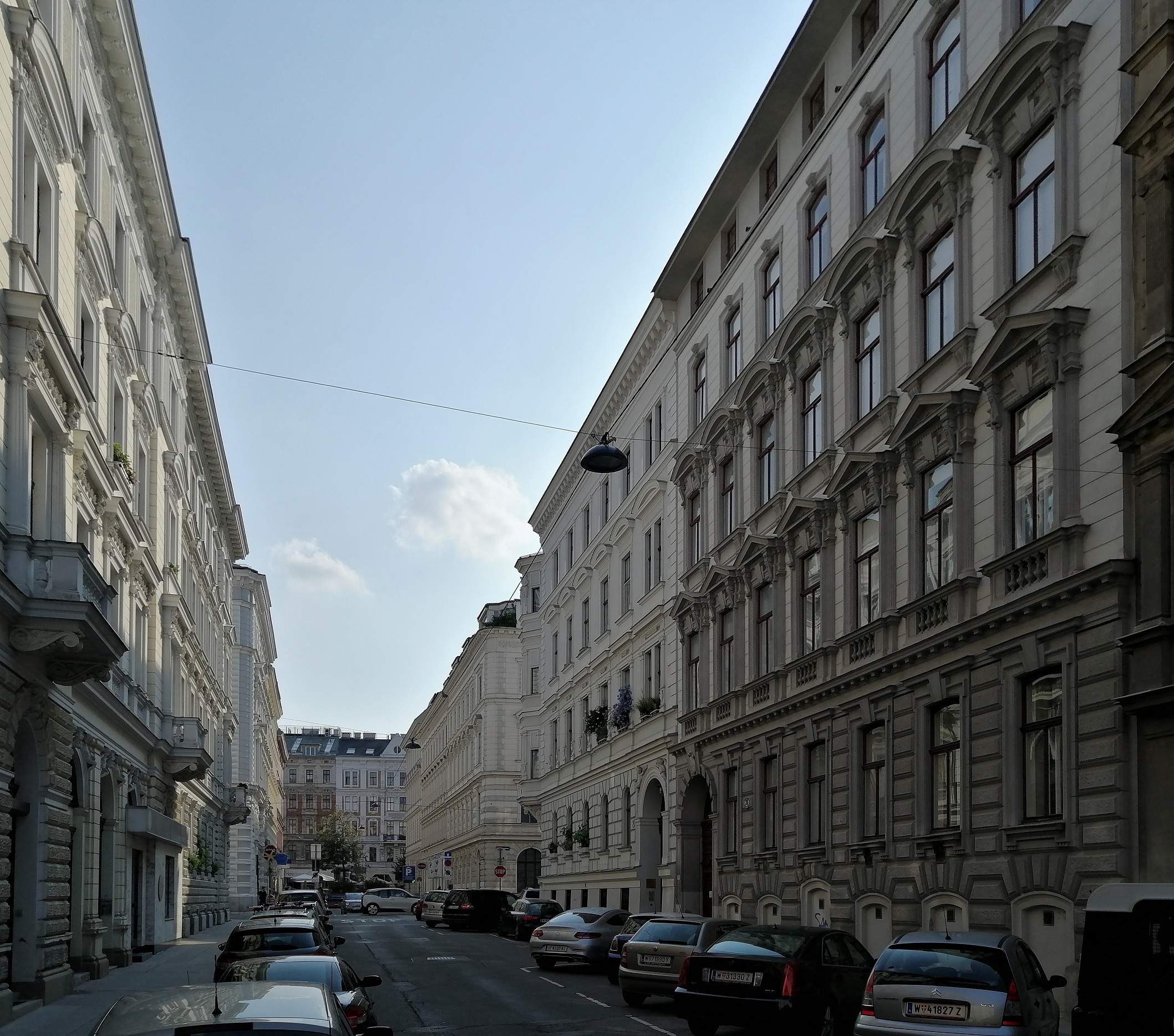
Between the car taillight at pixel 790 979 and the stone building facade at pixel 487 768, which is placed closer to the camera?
the car taillight at pixel 790 979

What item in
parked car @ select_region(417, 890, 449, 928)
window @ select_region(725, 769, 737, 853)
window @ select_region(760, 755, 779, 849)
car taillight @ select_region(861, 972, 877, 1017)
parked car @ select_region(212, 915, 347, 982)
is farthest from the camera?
parked car @ select_region(417, 890, 449, 928)

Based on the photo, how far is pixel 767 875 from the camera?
29.1m

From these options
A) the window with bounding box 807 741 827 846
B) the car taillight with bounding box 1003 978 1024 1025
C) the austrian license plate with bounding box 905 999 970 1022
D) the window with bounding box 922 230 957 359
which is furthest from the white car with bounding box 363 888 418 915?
the car taillight with bounding box 1003 978 1024 1025

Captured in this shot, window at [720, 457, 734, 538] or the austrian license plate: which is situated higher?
window at [720, 457, 734, 538]

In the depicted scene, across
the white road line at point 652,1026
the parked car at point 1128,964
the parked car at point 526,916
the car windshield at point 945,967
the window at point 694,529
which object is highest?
the window at point 694,529

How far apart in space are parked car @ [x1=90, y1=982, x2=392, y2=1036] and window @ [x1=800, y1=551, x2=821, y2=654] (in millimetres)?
20292

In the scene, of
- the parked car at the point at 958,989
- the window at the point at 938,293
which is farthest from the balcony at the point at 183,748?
the parked car at the point at 958,989

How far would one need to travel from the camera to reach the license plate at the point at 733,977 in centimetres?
1664

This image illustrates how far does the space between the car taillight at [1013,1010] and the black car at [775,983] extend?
302 centimetres

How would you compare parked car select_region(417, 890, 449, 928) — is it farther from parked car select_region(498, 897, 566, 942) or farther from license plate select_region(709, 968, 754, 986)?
license plate select_region(709, 968, 754, 986)

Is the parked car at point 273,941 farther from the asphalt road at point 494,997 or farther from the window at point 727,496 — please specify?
the window at point 727,496

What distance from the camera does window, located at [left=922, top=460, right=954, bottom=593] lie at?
70.9 ft

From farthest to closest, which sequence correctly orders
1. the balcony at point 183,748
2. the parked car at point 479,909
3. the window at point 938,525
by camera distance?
1. the parked car at point 479,909
2. the balcony at point 183,748
3. the window at point 938,525

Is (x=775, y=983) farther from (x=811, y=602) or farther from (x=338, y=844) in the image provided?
(x=338, y=844)
